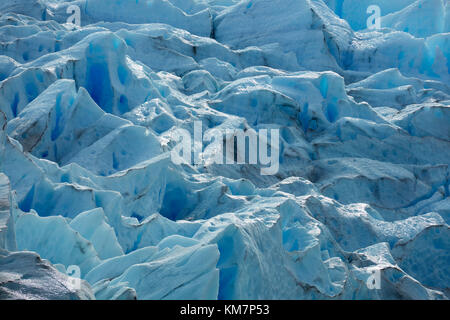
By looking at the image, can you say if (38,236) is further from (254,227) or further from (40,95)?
(40,95)

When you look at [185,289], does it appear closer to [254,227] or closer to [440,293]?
[254,227]

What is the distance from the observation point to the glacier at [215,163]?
10.4ft

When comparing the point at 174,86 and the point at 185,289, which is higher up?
the point at 185,289

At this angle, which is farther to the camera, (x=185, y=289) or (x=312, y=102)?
(x=312, y=102)

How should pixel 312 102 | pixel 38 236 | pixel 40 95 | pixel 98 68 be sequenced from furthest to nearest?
pixel 312 102, pixel 98 68, pixel 40 95, pixel 38 236

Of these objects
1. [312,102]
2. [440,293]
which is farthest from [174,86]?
[440,293]

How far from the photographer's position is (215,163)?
219 inches

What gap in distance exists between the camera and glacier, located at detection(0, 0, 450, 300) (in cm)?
317

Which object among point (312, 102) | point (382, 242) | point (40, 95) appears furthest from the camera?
point (312, 102)
